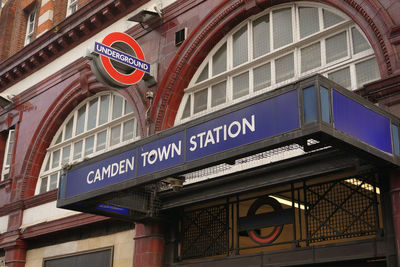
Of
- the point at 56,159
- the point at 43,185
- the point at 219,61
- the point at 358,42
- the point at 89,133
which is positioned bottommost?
the point at 43,185

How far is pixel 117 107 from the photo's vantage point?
51.8 ft

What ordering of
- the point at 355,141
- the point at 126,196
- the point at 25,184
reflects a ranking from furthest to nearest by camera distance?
the point at 25,184, the point at 126,196, the point at 355,141

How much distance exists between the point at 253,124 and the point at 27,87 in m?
13.5

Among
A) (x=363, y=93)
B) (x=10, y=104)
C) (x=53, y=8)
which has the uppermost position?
(x=53, y=8)

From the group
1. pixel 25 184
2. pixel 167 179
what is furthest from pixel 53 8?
pixel 167 179

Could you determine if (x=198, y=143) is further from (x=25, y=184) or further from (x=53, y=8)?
(x=53, y=8)

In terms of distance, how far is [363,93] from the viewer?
9.60 m

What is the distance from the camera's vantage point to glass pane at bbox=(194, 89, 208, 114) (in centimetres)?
1331

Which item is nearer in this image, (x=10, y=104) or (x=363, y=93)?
(x=363, y=93)

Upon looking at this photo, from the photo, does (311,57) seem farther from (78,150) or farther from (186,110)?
(78,150)

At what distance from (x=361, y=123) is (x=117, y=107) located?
30.7ft

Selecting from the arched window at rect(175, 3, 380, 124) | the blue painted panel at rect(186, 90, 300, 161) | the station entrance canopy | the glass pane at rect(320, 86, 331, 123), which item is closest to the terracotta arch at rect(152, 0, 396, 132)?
the arched window at rect(175, 3, 380, 124)

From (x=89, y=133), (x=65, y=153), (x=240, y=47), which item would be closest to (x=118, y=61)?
(x=240, y=47)

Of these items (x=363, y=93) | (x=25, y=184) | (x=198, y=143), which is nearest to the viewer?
(x=198, y=143)
